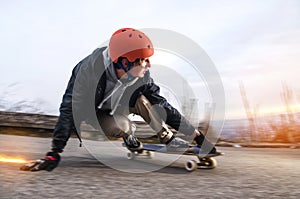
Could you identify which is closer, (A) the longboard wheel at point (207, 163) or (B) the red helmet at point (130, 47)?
(B) the red helmet at point (130, 47)

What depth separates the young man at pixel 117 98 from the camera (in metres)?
2.39

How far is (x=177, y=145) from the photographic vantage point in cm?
303

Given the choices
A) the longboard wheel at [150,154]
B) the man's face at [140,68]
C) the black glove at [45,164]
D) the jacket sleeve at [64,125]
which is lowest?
the longboard wheel at [150,154]

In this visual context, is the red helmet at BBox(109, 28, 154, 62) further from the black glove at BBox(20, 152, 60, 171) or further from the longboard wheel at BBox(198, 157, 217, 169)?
the longboard wheel at BBox(198, 157, 217, 169)

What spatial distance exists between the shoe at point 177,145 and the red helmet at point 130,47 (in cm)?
87

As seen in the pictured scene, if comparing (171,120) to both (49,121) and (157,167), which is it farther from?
(49,121)

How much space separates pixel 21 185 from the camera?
1.83 m

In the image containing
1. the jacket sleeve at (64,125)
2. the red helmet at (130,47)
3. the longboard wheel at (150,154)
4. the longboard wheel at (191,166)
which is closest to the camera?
the jacket sleeve at (64,125)

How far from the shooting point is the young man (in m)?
2.39

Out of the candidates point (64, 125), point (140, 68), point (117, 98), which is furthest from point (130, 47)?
point (64, 125)

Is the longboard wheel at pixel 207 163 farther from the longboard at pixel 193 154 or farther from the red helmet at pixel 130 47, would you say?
the red helmet at pixel 130 47

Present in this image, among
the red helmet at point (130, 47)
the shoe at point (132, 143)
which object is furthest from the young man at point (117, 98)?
the shoe at point (132, 143)

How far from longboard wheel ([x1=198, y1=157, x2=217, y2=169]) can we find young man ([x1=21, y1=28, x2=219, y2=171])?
0.25ft

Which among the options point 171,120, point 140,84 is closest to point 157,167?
point 171,120
